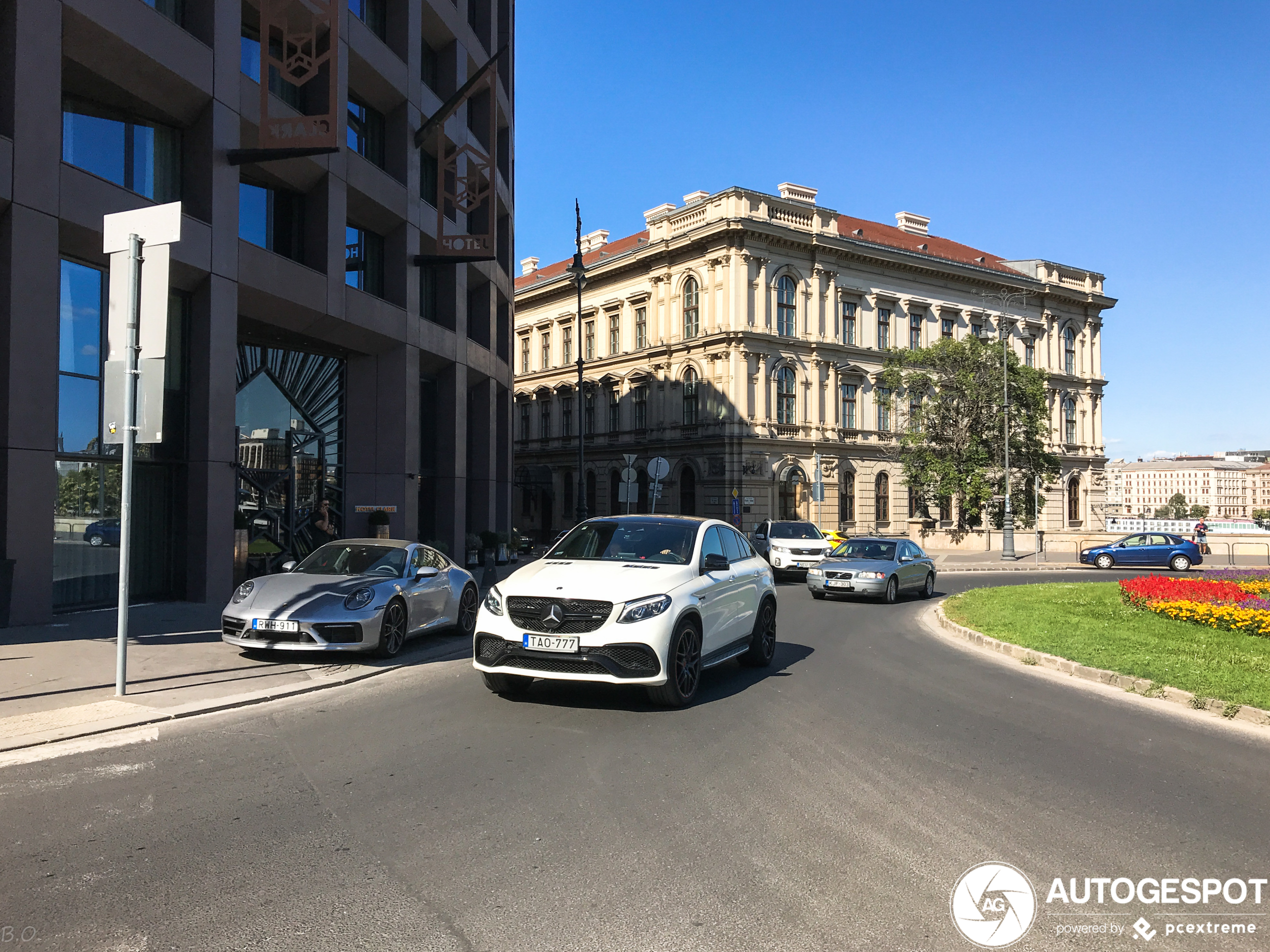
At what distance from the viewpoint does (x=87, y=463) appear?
47.2ft

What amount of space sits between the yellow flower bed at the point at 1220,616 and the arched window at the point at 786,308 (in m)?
36.2

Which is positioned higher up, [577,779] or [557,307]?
[557,307]

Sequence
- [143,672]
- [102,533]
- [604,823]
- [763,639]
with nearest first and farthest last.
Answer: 1. [604,823]
2. [143,672]
3. [763,639]
4. [102,533]

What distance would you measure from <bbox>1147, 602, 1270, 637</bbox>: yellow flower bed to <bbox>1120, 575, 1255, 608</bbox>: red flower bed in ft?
0.63

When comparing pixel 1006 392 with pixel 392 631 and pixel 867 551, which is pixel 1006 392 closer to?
pixel 867 551

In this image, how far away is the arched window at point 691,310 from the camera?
164 feet

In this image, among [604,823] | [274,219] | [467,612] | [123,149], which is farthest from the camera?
[274,219]

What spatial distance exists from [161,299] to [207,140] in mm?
9087

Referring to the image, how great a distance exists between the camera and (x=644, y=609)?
294 inches

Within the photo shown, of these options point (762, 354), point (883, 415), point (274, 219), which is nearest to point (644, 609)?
point (274, 219)

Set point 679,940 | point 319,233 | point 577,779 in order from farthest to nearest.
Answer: point 319,233
point 577,779
point 679,940

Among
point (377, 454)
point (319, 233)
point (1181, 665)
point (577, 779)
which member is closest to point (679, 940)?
point (577, 779)

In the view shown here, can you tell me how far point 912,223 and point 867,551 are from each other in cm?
4800

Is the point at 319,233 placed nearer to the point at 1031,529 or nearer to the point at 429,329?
the point at 429,329
